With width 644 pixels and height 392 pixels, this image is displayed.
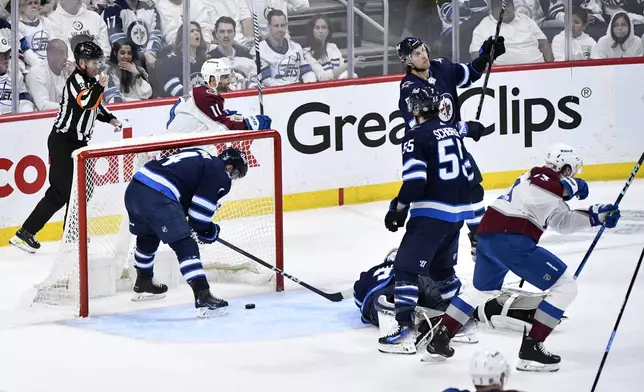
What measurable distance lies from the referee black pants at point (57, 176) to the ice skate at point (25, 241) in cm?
6

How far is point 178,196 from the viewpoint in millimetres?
7020

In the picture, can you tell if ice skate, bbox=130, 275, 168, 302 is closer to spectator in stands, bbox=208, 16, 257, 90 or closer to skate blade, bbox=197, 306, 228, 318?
skate blade, bbox=197, 306, 228, 318

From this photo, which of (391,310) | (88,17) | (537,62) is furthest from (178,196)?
(537,62)

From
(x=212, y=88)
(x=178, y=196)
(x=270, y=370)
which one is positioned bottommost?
(x=270, y=370)

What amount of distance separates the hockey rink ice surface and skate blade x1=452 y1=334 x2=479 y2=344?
0.06 meters

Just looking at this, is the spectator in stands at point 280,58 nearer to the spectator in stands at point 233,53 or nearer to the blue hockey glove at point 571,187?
the spectator in stands at point 233,53

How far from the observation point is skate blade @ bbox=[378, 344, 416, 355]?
6.33 meters

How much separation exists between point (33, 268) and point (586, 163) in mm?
4277

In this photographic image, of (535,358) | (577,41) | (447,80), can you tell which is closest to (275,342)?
(535,358)

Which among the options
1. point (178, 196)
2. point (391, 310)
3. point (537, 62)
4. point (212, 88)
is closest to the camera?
point (391, 310)

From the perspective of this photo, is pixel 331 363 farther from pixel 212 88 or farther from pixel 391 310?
pixel 212 88

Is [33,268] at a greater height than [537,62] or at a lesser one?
lesser

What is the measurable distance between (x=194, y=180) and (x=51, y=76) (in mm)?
2139

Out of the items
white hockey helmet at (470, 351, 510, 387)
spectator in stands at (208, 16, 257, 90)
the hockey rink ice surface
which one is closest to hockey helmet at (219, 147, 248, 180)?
the hockey rink ice surface
